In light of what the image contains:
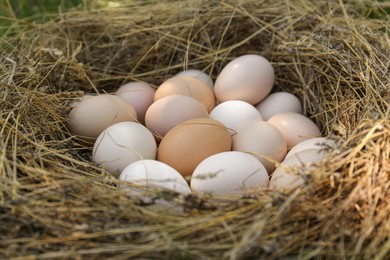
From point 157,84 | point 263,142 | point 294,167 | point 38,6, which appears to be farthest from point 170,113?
point 38,6

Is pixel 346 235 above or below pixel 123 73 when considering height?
below

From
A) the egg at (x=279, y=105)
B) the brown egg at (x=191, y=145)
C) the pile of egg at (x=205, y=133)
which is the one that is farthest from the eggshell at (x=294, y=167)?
the egg at (x=279, y=105)

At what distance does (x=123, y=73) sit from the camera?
261cm

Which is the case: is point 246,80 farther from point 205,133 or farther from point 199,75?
point 205,133

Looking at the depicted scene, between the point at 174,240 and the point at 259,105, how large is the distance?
1080mm

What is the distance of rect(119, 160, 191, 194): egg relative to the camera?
5.86ft

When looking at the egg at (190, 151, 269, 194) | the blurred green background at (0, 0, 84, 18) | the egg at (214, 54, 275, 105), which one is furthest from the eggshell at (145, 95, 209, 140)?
the blurred green background at (0, 0, 84, 18)

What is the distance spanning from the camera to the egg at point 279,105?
241cm

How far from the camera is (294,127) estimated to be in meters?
2.20

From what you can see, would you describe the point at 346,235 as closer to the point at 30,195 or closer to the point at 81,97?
the point at 30,195

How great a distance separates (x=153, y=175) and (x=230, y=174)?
0.24m

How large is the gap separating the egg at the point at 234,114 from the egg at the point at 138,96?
0.28 meters

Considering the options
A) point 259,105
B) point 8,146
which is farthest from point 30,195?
point 259,105

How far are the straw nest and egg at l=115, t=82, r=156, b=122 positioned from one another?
14 cm
